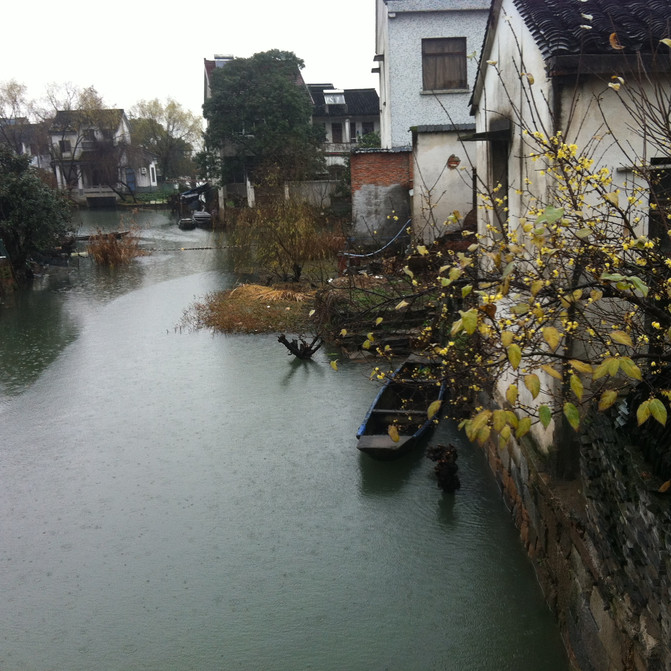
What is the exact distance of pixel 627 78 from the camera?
6172 mm

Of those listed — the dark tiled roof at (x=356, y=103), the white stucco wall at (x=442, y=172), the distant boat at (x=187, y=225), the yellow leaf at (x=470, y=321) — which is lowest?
the distant boat at (x=187, y=225)

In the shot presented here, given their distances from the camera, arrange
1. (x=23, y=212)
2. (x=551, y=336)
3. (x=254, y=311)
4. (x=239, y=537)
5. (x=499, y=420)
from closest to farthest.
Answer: (x=551, y=336) < (x=499, y=420) < (x=239, y=537) < (x=254, y=311) < (x=23, y=212)

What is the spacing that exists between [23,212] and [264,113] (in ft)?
47.1

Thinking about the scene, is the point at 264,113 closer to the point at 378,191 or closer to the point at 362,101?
the point at 362,101

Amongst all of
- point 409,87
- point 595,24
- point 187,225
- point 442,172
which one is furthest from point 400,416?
point 187,225

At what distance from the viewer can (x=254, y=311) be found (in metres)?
16.5

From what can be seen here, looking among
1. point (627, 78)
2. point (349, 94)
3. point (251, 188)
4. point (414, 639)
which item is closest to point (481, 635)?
point (414, 639)

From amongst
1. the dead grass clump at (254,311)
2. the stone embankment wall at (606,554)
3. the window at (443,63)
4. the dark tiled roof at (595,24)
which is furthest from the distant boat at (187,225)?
the stone embankment wall at (606,554)

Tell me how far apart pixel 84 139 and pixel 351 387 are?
47118 millimetres

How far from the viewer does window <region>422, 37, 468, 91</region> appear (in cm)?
2017

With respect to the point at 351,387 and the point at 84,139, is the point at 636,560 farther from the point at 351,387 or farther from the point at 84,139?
the point at 84,139

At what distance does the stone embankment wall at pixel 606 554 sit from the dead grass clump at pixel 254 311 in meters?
9.48

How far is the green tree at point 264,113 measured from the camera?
3291 cm

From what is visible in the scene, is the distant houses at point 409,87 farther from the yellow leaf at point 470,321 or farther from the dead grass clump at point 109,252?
the yellow leaf at point 470,321
